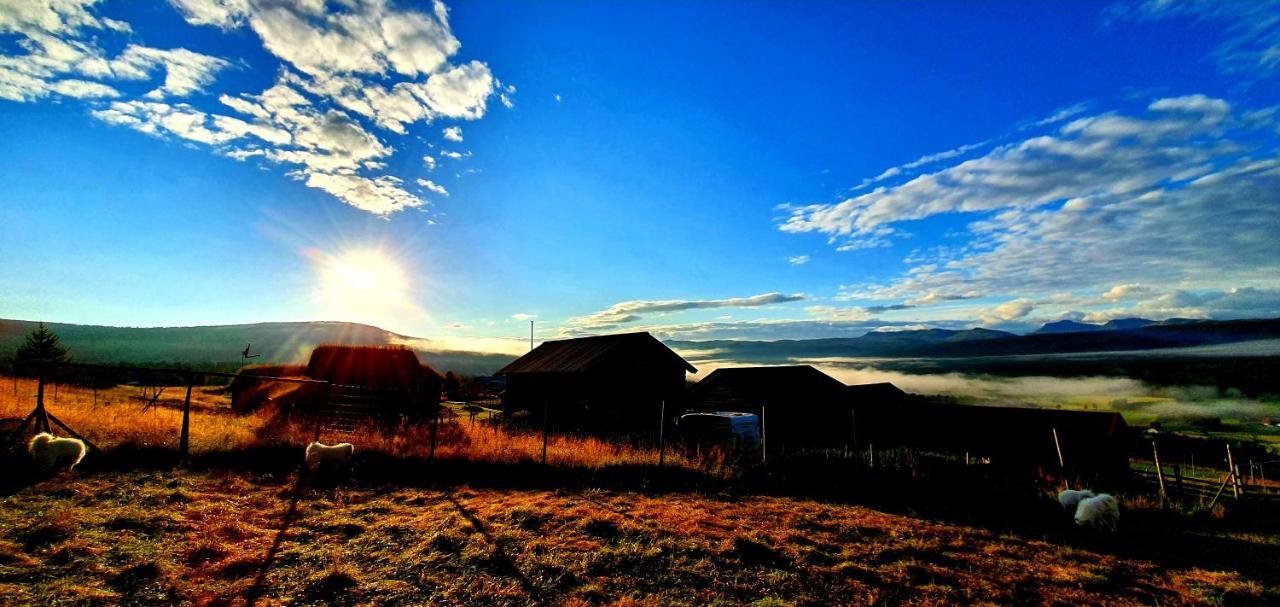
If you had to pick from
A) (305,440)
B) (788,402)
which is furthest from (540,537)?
(788,402)

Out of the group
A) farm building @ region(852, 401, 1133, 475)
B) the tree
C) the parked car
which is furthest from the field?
the tree

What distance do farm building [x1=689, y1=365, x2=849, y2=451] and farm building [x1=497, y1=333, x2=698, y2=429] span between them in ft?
7.96

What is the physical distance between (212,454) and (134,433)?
196 cm

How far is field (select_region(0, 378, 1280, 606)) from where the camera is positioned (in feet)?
19.3

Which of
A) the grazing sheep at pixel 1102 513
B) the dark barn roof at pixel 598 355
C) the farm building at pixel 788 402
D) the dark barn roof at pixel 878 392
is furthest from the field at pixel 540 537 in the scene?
the dark barn roof at pixel 878 392

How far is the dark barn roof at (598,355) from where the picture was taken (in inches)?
1102

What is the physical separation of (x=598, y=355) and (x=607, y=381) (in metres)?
1.61

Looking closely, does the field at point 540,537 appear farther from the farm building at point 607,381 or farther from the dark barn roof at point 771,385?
the dark barn roof at point 771,385

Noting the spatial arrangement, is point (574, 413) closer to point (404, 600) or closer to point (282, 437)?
point (282, 437)

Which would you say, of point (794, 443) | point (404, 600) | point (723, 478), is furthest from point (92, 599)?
point (794, 443)

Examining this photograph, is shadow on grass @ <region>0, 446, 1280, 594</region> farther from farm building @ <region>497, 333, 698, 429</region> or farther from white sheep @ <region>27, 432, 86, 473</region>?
farm building @ <region>497, 333, 698, 429</region>

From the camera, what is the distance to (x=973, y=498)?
11.8 m

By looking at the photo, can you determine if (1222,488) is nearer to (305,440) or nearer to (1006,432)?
(1006,432)

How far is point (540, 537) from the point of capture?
25.5ft
